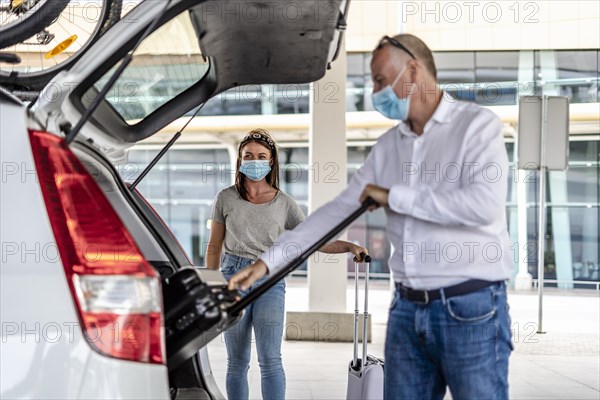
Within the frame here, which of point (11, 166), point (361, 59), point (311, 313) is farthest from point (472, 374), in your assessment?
point (361, 59)

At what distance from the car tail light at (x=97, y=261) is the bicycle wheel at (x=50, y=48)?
1.05 metres

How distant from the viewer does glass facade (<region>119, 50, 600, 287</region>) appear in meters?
18.4

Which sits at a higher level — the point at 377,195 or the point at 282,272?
the point at 377,195

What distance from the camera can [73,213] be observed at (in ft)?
6.75

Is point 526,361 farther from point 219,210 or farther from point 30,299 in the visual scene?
point 30,299

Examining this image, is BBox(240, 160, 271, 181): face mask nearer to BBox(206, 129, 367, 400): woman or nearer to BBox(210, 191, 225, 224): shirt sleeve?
BBox(206, 129, 367, 400): woman

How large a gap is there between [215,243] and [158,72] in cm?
167

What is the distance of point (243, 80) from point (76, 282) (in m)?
1.46

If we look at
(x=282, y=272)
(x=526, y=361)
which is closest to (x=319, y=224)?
(x=282, y=272)

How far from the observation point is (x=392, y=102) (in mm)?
2562

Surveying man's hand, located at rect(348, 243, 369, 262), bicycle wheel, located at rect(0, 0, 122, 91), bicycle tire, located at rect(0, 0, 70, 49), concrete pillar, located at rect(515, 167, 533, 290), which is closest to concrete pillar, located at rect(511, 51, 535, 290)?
concrete pillar, located at rect(515, 167, 533, 290)

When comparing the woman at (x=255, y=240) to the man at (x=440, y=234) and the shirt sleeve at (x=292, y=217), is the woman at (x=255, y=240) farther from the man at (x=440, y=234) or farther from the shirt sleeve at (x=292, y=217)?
the man at (x=440, y=234)

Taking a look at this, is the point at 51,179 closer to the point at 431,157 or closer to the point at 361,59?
the point at 431,157

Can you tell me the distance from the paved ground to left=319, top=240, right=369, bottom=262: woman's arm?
93.1 inches
